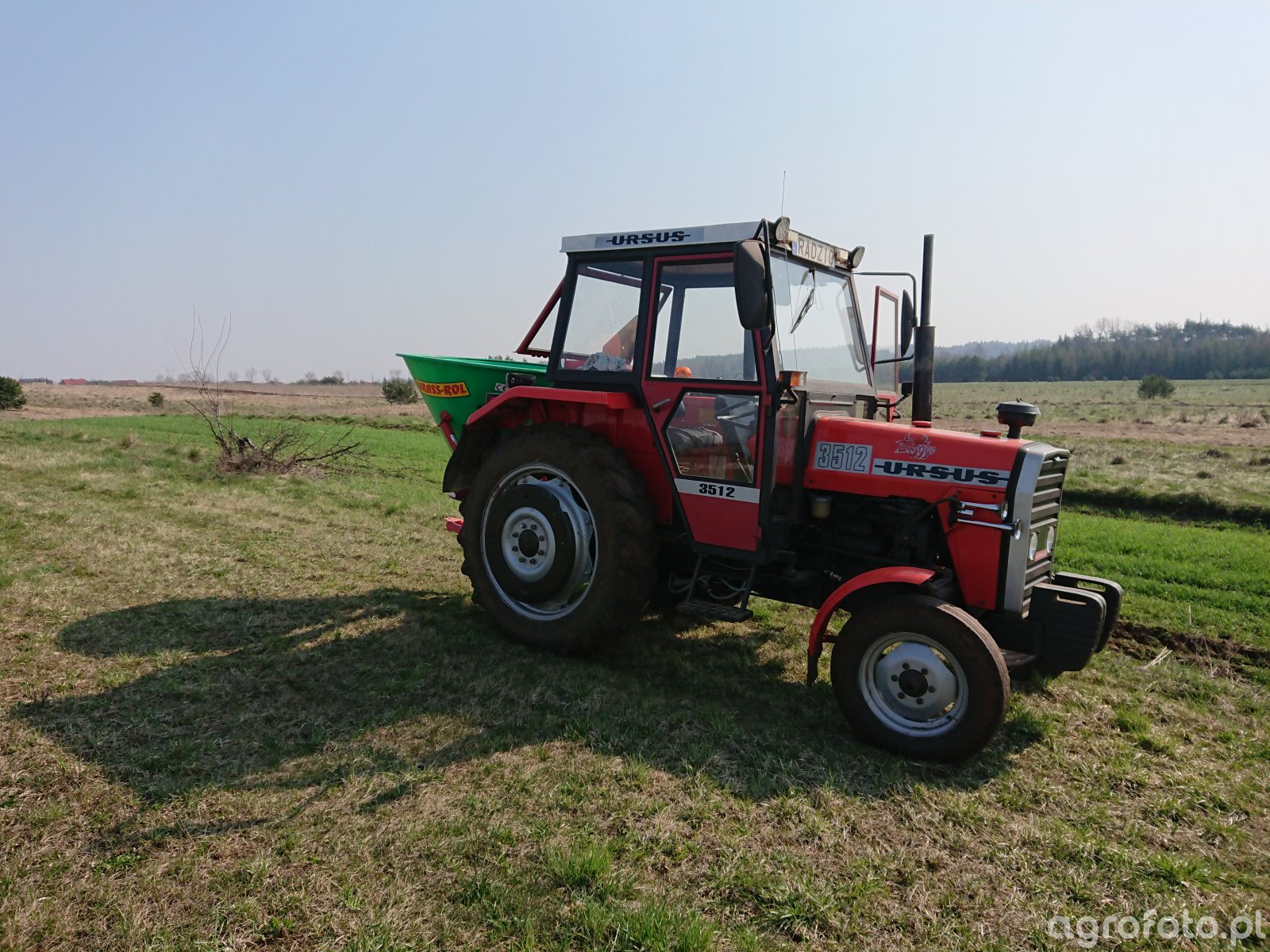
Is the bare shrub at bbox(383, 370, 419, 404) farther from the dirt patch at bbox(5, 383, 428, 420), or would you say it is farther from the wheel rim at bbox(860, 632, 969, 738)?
the wheel rim at bbox(860, 632, 969, 738)

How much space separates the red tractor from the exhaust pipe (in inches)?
0.5

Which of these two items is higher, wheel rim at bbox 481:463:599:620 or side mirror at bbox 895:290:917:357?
side mirror at bbox 895:290:917:357

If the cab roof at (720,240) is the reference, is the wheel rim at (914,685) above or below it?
below

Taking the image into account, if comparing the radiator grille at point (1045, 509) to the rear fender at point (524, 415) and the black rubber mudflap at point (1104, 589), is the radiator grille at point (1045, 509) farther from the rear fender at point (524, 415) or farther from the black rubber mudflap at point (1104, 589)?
the rear fender at point (524, 415)

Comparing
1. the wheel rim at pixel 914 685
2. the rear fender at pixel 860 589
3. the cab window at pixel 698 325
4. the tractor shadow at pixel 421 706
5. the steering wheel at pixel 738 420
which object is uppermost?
the cab window at pixel 698 325

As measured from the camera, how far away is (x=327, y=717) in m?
4.43

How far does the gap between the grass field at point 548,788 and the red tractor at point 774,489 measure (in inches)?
17.9

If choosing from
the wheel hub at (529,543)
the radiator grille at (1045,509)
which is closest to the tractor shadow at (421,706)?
the wheel hub at (529,543)

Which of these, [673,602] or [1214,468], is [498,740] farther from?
[1214,468]

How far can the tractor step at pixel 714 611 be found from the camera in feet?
16.0

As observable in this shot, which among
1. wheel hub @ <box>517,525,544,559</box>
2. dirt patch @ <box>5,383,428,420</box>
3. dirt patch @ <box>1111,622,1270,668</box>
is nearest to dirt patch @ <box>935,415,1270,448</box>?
dirt patch @ <box>1111,622,1270,668</box>

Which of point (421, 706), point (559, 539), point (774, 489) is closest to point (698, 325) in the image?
point (774, 489)

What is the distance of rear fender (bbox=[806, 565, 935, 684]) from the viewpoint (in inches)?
168

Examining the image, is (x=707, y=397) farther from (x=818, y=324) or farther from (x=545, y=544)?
(x=545, y=544)
